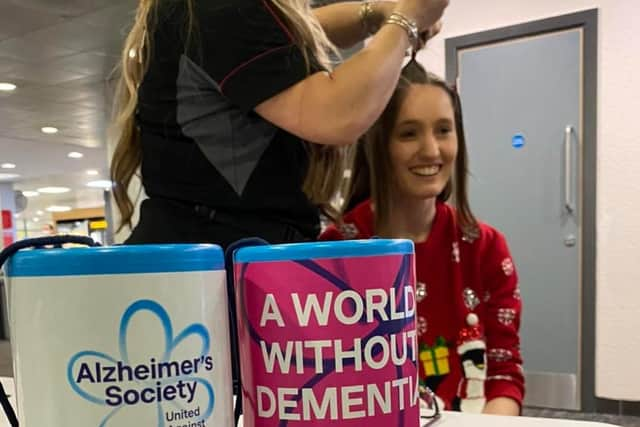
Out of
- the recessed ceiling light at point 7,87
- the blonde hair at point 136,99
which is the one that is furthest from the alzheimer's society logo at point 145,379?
the recessed ceiling light at point 7,87

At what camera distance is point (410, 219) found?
3.09 ft

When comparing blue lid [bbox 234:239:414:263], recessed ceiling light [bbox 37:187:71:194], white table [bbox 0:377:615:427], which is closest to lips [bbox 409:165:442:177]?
white table [bbox 0:377:615:427]

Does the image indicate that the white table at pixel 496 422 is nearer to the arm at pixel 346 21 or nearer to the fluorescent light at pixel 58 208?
the arm at pixel 346 21


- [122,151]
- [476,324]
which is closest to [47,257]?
[122,151]

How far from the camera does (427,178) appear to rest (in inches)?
35.1

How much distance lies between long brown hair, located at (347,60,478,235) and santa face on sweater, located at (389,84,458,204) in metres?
0.01

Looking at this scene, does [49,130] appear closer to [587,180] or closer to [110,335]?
[587,180]

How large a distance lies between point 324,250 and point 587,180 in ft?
8.18

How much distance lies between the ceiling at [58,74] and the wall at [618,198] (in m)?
1.84

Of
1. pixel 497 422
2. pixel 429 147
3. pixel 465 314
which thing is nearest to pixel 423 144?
pixel 429 147

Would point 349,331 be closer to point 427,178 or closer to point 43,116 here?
point 427,178

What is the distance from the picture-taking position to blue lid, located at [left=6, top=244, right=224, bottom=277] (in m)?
0.24

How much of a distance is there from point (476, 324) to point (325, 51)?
0.44 metres

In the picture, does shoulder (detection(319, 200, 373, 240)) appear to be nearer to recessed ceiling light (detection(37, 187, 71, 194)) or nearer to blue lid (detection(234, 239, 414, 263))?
blue lid (detection(234, 239, 414, 263))
